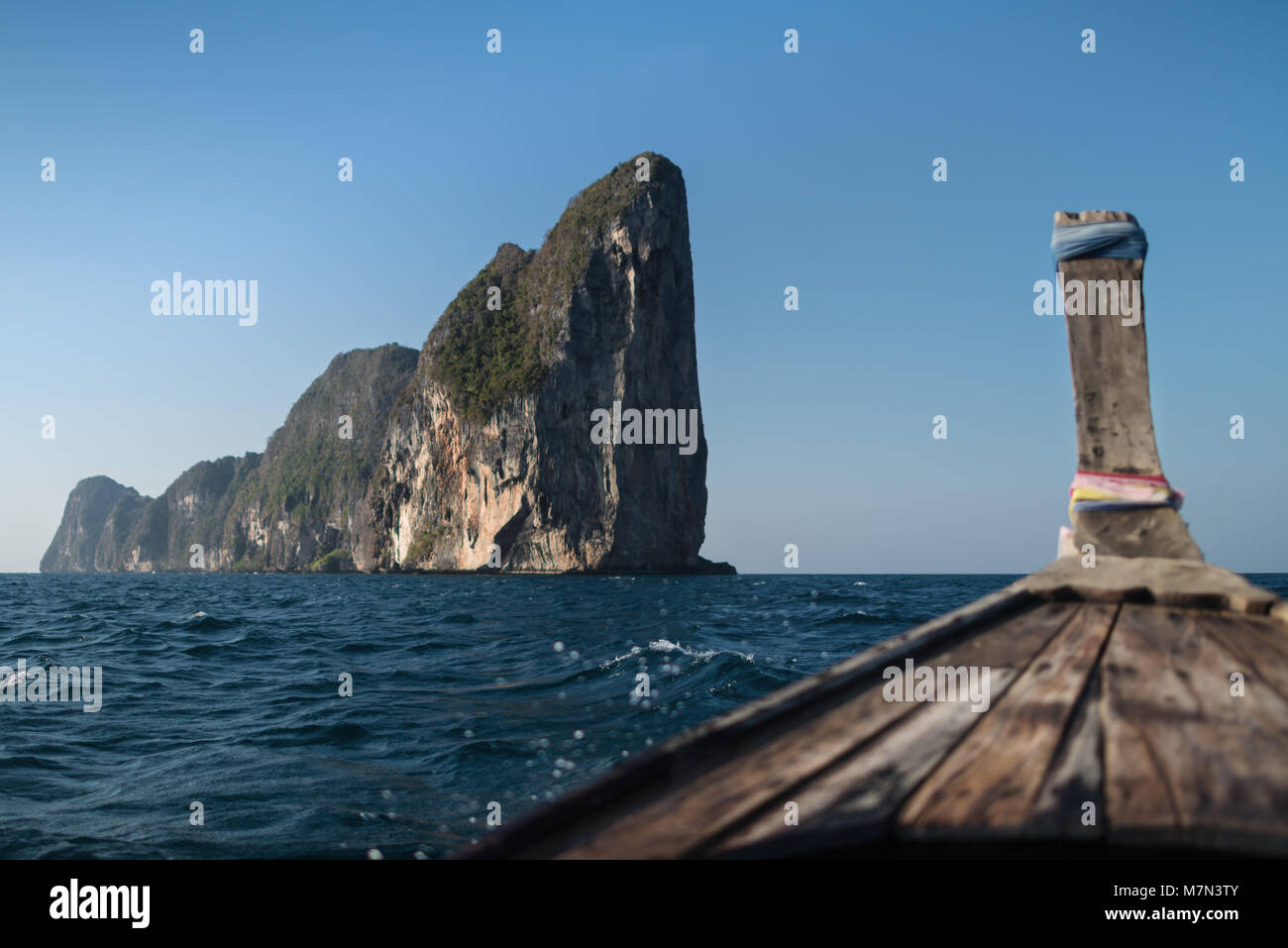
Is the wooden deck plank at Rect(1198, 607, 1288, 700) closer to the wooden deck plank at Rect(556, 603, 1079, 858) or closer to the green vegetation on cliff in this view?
the wooden deck plank at Rect(556, 603, 1079, 858)

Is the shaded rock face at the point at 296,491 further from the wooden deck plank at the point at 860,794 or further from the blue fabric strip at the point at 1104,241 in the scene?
the wooden deck plank at the point at 860,794

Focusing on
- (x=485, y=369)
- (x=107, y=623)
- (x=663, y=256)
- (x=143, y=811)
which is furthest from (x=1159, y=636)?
(x=485, y=369)

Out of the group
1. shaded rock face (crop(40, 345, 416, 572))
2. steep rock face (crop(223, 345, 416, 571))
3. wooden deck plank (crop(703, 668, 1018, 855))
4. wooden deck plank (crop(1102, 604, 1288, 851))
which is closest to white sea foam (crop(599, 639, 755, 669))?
wooden deck plank (crop(1102, 604, 1288, 851))

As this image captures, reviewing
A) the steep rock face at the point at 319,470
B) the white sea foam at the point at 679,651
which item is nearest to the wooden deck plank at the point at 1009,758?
the white sea foam at the point at 679,651

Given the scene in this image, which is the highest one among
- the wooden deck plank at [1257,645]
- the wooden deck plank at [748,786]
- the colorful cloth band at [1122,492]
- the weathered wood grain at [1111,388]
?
the weathered wood grain at [1111,388]

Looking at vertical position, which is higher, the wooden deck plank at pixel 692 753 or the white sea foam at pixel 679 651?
the wooden deck plank at pixel 692 753
